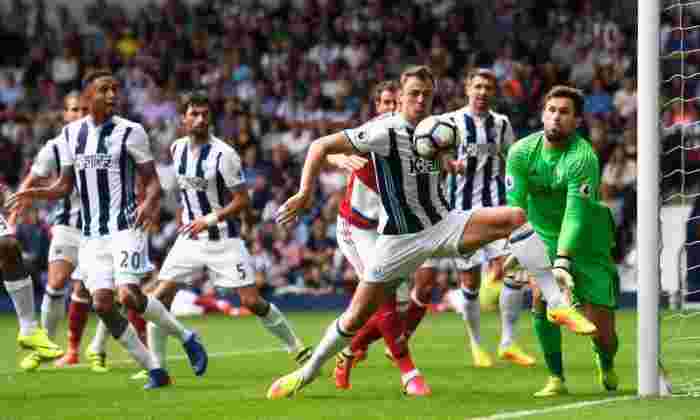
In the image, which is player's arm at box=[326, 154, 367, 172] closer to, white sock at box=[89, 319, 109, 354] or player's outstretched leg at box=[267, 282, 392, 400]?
player's outstretched leg at box=[267, 282, 392, 400]

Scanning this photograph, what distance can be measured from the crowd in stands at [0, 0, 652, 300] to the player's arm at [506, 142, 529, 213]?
11432mm

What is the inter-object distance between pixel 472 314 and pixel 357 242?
7.45 feet

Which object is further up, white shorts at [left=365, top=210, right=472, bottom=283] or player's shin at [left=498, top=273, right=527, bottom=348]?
Result: white shorts at [left=365, top=210, right=472, bottom=283]

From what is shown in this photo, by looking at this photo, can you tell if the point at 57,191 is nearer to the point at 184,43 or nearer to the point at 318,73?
the point at 318,73

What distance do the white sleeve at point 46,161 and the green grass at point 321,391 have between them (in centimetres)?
166

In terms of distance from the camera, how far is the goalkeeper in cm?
857

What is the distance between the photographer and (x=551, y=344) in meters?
8.95

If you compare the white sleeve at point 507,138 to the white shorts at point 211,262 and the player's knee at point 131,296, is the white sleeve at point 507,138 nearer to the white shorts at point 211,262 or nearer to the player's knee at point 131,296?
the white shorts at point 211,262

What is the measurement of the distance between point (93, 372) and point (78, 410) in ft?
9.80

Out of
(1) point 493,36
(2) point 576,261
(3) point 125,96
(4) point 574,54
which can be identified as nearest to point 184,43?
(3) point 125,96

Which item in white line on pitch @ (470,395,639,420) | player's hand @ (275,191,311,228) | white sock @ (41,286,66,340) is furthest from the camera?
white sock @ (41,286,66,340)

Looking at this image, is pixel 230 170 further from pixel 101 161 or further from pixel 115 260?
pixel 115 260

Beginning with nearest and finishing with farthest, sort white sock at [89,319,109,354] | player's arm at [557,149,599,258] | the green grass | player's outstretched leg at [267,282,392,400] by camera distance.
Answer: the green grass, player's arm at [557,149,599,258], player's outstretched leg at [267,282,392,400], white sock at [89,319,109,354]

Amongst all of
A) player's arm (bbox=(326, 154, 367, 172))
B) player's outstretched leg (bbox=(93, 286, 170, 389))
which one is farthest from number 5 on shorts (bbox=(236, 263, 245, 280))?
player's arm (bbox=(326, 154, 367, 172))
